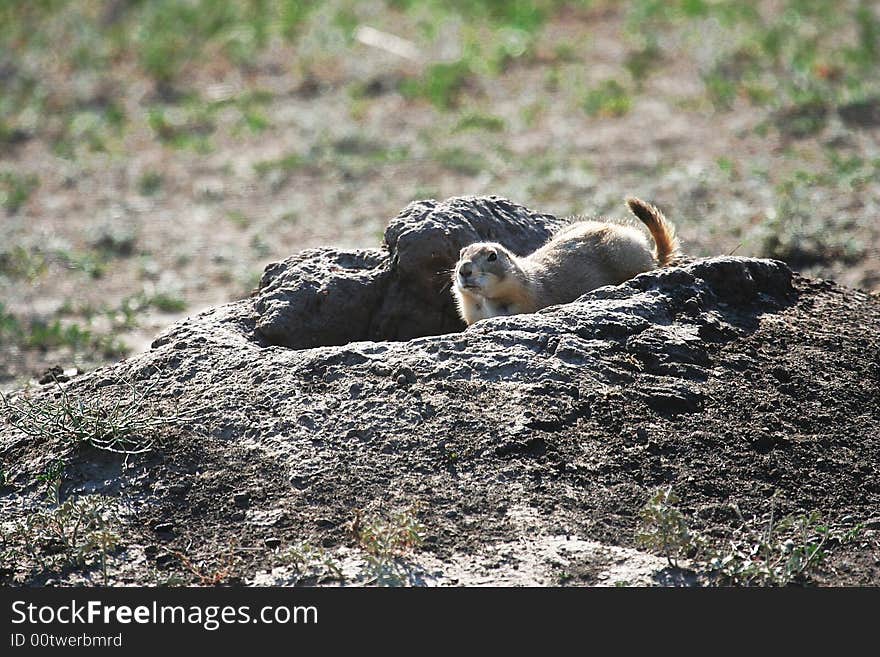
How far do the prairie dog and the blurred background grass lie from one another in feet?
8.94

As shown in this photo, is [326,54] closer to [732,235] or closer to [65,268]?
[65,268]

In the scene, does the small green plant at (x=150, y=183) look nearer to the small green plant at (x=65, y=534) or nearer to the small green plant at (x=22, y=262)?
the small green plant at (x=22, y=262)

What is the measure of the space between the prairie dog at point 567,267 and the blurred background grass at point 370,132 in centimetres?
273

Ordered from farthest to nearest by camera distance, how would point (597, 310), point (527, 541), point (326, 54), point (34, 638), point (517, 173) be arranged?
point (326, 54), point (517, 173), point (597, 310), point (527, 541), point (34, 638)

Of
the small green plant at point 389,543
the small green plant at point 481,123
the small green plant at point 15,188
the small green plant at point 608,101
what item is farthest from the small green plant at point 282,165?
the small green plant at point 389,543

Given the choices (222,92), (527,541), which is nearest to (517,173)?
(222,92)

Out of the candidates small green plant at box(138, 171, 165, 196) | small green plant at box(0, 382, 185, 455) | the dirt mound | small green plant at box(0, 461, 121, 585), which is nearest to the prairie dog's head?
the dirt mound

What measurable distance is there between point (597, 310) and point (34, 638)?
2832 millimetres

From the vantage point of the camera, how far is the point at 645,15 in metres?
15.5

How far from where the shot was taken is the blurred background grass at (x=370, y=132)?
9.87 meters

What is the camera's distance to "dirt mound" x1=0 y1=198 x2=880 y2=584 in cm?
460

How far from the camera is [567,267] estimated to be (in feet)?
21.1

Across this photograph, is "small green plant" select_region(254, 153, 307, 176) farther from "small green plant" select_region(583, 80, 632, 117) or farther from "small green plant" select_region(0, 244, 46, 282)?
"small green plant" select_region(583, 80, 632, 117)

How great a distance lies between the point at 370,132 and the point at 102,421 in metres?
8.32
